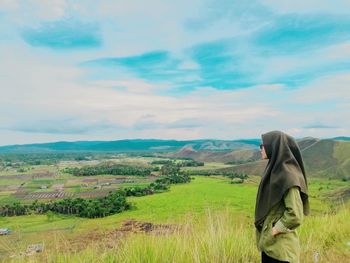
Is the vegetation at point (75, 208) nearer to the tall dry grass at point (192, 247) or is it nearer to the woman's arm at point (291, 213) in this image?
the tall dry grass at point (192, 247)

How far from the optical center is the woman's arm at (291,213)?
306 cm

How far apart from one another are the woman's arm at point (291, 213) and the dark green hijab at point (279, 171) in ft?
0.22

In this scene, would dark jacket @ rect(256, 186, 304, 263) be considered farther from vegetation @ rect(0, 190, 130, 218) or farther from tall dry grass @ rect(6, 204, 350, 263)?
vegetation @ rect(0, 190, 130, 218)

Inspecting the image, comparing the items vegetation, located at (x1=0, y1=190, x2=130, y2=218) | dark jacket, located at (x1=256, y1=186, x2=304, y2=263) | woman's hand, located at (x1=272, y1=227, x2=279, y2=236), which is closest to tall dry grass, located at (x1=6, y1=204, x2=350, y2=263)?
dark jacket, located at (x1=256, y1=186, x2=304, y2=263)

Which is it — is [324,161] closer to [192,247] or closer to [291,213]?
[192,247]

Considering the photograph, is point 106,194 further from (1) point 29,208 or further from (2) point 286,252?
(2) point 286,252

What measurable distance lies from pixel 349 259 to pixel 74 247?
4.15 meters

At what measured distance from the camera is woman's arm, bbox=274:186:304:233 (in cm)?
306

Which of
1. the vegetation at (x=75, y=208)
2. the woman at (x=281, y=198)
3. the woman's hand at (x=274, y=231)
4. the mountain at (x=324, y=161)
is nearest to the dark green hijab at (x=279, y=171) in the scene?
the woman at (x=281, y=198)

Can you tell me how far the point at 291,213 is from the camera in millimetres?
3078

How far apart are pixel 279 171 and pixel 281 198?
256 millimetres

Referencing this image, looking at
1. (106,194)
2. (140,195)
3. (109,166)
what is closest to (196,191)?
A: (140,195)

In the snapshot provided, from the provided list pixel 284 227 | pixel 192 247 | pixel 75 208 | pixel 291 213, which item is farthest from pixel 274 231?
pixel 75 208

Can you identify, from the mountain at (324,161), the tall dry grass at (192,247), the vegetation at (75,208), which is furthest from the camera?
the mountain at (324,161)
